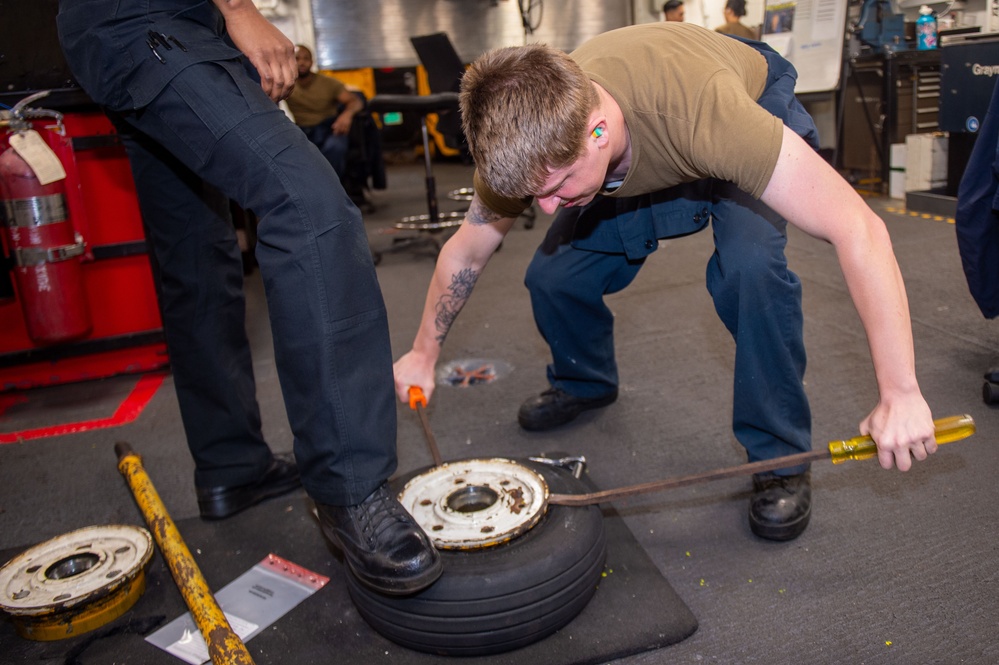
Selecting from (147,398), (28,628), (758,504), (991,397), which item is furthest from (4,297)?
(991,397)

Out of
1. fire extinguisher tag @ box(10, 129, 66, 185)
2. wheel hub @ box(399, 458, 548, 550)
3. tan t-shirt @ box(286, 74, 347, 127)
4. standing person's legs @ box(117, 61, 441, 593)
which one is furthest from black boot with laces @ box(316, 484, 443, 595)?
tan t-shirt @ box(286, 74, 347, 127)

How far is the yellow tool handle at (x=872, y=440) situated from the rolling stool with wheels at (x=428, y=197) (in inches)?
123

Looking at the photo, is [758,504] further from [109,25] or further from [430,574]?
[109,25]

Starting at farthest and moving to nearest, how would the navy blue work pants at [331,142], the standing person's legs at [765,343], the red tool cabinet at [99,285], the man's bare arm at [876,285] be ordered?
the navy blue work pants at [331,142] → the red tool cabinet at [99,285] → the standing person's legs at [765,343] → the man's bare arm at [876,285]

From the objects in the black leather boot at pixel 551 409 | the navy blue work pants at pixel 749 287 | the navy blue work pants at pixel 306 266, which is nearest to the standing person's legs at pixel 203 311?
the navy blue work pants at pixel 306 266

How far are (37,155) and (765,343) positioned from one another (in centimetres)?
191

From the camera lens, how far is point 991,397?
1.85 metres

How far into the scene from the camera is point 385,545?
45.6 inches

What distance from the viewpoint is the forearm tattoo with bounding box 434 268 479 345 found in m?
1.51

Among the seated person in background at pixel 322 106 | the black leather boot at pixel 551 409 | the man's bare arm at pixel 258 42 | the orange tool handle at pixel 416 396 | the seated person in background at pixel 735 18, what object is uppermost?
the seated person in background at pixel 735 18

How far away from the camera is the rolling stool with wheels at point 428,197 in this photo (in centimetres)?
402

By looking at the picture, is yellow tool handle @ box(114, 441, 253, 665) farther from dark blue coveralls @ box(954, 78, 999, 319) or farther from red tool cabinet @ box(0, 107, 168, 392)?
dark blue coveralls @ box(954, 78, 999, 319)

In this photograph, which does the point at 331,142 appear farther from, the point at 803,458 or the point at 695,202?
the point at 803,458

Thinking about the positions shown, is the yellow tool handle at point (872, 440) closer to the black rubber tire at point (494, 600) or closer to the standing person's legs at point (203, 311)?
the black rubber tire at point (494, 600)
